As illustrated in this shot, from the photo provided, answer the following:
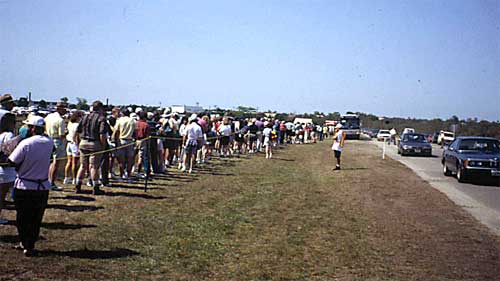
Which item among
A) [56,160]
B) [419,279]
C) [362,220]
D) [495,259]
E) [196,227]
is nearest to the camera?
[419,279]

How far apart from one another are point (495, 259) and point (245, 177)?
9.76 m

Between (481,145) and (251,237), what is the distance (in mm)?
13859

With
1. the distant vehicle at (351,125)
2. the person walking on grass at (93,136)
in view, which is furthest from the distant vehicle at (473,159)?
the distant vehicle at (351,125)

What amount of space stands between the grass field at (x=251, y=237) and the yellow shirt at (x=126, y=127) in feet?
4.50

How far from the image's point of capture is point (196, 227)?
921 cm

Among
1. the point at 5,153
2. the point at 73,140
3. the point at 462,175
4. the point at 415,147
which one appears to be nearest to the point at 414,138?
the point at 415,147

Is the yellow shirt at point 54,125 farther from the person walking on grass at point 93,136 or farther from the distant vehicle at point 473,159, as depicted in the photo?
the distant vehicle at point 473,159

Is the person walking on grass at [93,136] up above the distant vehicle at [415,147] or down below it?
above

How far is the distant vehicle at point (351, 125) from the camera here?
59125mm

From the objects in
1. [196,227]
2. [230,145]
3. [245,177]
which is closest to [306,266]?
[196,227]

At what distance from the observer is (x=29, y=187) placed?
6914 mm

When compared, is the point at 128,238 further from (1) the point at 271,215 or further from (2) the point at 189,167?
(2) the point at 189,167

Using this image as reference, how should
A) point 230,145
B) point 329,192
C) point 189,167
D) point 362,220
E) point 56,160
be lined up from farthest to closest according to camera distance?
point 230,145 < point 189,167 < point 329,192 < point 56,160 < point 362,220

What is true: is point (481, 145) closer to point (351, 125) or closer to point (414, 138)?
point (414, 138)
